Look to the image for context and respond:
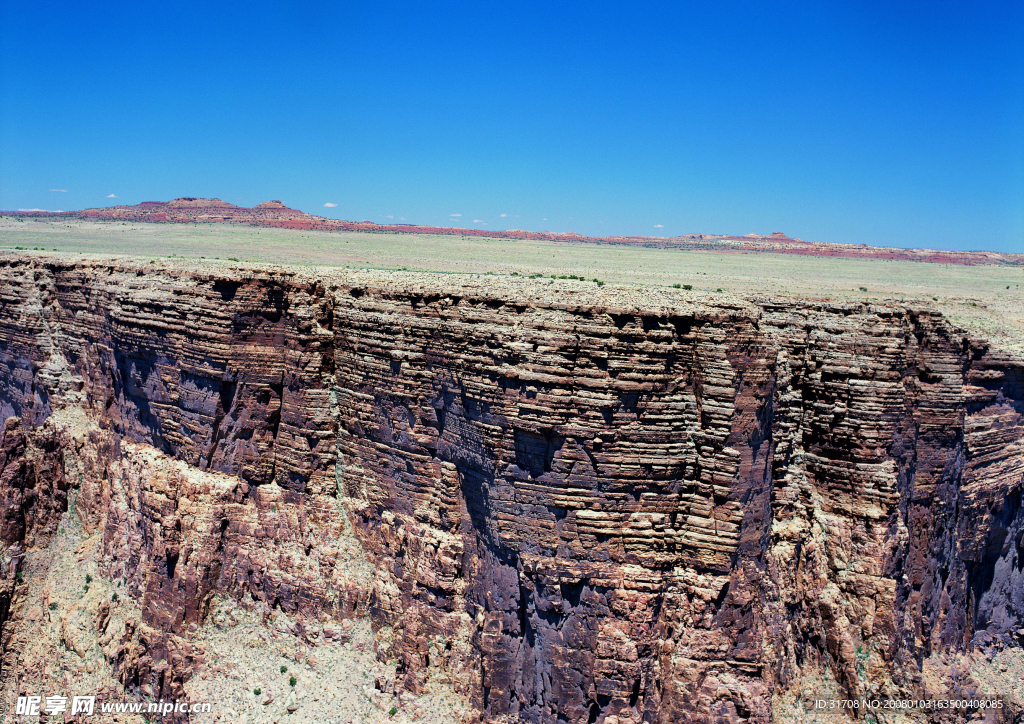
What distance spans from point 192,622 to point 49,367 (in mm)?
13013

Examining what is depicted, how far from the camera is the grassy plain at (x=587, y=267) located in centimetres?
2712

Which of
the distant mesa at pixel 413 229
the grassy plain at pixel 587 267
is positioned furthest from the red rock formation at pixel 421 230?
the grassy plain at pixel 587 267

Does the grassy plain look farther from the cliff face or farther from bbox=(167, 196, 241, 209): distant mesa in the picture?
bbox=(167, 196, 241, 209): distant mesa

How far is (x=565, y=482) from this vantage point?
15.6 meters

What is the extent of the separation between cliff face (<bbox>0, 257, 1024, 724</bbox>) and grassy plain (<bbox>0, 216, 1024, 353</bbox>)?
16.1ft

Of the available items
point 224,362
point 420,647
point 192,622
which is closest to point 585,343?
point 420,647

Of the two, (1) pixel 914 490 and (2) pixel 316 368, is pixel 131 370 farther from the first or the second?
(1) pixel 914 490

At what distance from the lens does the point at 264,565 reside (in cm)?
2048

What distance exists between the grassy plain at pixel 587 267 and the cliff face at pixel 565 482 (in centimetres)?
491

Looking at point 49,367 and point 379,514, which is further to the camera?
point 49,367

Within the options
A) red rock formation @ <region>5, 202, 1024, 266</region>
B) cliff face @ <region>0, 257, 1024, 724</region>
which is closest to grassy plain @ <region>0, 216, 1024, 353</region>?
cliff face @ <region>0, 257, 1024, 724</region>

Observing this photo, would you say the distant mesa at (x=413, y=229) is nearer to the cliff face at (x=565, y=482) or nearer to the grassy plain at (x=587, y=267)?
the grassy plain at (x=587, y=267)

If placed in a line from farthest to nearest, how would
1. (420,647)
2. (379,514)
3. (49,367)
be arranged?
(49,367), (379,514), (420,647)

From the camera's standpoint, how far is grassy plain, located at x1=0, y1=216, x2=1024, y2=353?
27125mm
